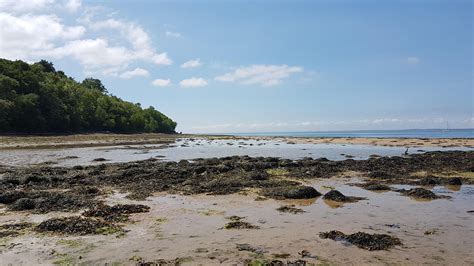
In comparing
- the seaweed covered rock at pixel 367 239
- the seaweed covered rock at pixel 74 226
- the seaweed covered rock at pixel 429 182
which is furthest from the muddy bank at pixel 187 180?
the seaweed covered rock at pixel 367 239

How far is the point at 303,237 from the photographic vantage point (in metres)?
7.43

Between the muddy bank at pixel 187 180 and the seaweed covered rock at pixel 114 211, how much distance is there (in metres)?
0.99

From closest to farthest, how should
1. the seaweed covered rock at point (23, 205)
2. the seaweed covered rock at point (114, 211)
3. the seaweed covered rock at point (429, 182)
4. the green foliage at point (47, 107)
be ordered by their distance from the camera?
1. the seaweed covered rock at point (114, 211)
2. the seaweed covered rock at point (23, 205)
3. the seaweed covered rock at point (429, 182)
4. the green foliage at point (47, 107)

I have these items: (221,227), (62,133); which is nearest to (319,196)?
(221,227)

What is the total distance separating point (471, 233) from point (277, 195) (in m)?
5.54

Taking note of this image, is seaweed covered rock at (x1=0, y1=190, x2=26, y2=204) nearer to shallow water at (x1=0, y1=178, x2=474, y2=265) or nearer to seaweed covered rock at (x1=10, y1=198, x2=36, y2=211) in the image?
seaweed covered rock at (x1=10, y1=198, x2=36, y2=211)

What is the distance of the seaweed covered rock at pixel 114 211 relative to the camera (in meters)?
8.91

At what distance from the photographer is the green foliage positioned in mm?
54219

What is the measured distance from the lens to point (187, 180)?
49.8ft

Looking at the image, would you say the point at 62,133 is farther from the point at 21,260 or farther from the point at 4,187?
the point at 21,260

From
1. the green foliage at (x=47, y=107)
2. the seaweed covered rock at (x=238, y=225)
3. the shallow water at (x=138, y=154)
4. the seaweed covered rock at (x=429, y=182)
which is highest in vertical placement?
the green foliage at (x=47, y=107)

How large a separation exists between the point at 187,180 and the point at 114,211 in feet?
19.4

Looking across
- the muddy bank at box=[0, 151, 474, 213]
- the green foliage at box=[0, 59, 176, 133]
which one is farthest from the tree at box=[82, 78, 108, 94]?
the muddy bank at box=[0, 151, 474, 213]

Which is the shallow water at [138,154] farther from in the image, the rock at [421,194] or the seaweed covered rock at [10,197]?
the rock at [421,194]
